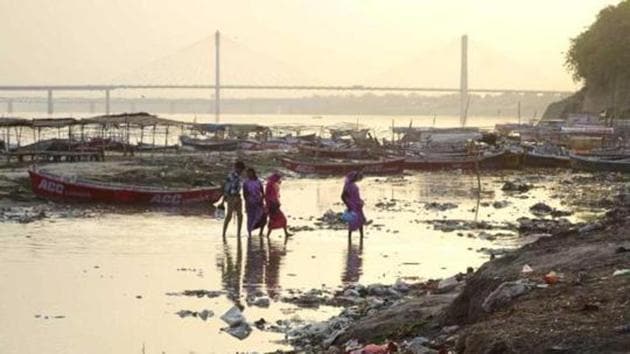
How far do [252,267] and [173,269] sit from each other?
111cm

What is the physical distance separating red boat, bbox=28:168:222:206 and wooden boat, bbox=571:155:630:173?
19702mm

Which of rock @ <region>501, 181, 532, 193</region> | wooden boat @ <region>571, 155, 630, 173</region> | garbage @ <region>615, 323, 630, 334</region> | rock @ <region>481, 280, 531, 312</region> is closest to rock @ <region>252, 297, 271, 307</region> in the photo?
rock @ <region>481, 280, 531, 312</region>

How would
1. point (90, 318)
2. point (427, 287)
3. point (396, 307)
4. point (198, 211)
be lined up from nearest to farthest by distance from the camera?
point (396, 307)
point (90, 318)
point (427, 287)
point (198, 211)

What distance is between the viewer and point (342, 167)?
40.6 metres

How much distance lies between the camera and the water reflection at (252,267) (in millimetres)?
12242

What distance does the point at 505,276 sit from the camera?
883cm

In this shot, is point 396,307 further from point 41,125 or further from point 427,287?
point 41,125

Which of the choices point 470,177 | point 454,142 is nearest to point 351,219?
point 470,177

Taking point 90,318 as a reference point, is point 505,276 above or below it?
above

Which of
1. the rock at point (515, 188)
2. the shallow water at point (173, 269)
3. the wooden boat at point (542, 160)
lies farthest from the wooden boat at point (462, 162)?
the shallow water at point (173, 269)

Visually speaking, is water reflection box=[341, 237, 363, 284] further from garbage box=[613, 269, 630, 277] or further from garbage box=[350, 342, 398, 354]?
garbage box=[350, 342, 398, 354]

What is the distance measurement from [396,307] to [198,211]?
1448cm

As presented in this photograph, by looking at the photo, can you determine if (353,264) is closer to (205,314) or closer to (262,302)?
(262,302)

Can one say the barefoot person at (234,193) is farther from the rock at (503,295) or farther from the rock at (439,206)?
the rock at (503,295)
